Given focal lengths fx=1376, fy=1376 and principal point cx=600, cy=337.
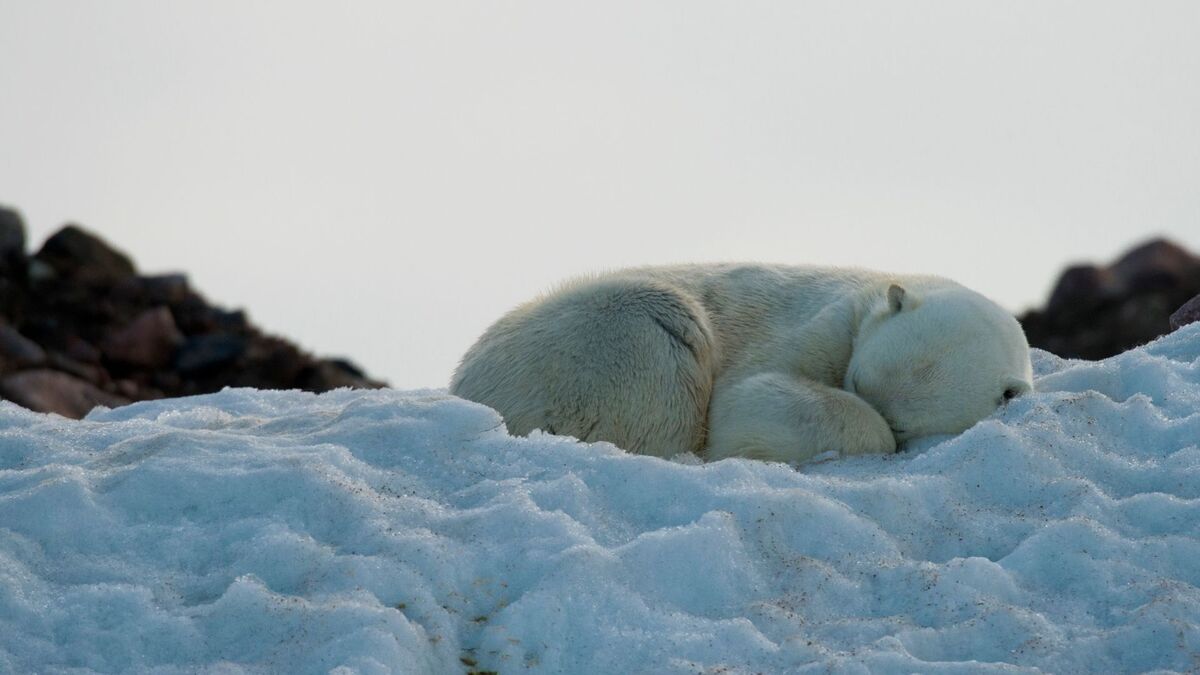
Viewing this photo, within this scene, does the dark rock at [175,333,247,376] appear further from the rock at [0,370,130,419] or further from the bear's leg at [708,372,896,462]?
the bear's leg at [708,372,896,462]

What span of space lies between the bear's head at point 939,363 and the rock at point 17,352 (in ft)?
36.9

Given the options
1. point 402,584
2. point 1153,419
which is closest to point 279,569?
point 402,584

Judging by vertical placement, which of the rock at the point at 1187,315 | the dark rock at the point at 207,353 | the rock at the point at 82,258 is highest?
the rock at the point at 1187,315

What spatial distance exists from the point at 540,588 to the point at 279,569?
81 cm

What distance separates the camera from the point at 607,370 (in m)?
5.77

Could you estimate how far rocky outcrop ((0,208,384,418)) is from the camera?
1527 centimetres

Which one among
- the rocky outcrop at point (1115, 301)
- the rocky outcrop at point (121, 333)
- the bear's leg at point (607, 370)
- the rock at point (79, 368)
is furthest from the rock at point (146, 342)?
the bear's leg at point (607, 370)

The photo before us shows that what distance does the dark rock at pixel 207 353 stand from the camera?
1596 cm

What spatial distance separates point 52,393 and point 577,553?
437 inches

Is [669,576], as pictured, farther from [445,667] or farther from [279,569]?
[279,569]

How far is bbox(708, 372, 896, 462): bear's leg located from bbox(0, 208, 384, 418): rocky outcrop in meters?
10.0

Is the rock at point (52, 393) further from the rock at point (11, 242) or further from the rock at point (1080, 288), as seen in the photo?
the rock at point (1080, 288)

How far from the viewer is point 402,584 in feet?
13.5

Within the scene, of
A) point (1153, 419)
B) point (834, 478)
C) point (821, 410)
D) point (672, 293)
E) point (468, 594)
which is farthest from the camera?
Answer: point (672, 293)
